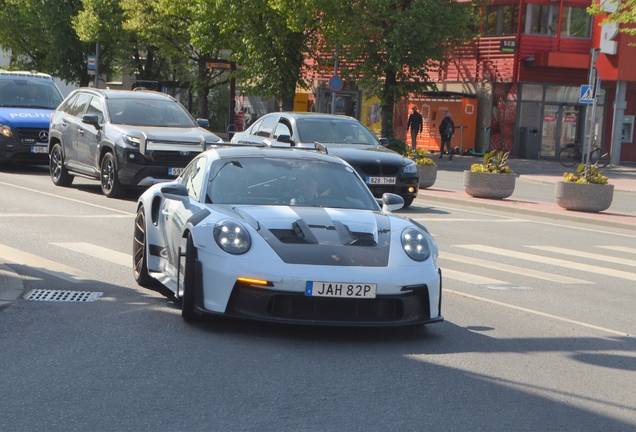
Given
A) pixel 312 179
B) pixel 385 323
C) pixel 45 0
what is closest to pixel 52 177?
pixel 312 179

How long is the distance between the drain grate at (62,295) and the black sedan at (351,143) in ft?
28.9

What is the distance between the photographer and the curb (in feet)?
27.0

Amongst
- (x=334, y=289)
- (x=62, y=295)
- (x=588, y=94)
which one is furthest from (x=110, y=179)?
(x=588, y=94)

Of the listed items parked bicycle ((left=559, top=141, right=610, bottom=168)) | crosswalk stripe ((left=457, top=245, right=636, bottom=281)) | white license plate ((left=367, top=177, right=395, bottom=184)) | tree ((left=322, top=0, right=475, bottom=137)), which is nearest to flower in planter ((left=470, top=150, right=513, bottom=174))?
white license plate ((left=367, top=177, right=395, bottom=184))

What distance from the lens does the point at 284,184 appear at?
27.0 ft

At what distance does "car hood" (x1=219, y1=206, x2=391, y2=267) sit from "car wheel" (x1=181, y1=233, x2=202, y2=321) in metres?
0.44

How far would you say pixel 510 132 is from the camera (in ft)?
143

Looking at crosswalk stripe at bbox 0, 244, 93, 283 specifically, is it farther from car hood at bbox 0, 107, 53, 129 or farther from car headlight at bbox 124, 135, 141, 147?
car hood at bbox 0, 107, 53, 129

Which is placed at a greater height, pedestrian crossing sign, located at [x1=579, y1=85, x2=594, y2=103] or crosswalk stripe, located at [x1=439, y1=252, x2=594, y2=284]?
pedestrian crossing sign, located at [x1=579, y1=85, x2=594, y2=103]

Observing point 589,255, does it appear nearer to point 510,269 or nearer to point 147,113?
point 510,269

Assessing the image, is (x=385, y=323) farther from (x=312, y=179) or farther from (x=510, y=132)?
(x=510, y=132)

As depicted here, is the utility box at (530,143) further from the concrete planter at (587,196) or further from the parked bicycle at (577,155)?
the concrete planter at (587,196)

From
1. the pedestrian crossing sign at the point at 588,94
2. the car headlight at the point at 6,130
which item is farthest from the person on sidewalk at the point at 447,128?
the car headlight at the point at 6,130

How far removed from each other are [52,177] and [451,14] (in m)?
22.3
